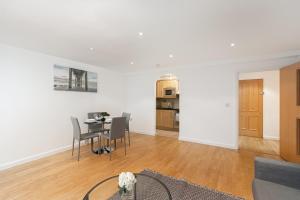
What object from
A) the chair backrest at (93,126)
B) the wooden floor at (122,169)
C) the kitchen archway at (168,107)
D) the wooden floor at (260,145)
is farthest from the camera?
the kitchen archway at (168,107)

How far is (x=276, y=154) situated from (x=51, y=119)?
18.0ft

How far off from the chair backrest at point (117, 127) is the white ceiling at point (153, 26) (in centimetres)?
156

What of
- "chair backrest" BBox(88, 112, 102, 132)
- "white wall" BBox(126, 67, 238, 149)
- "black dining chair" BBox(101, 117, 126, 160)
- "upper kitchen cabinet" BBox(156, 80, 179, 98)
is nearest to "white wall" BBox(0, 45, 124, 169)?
"chair backrest" BBox(88, 112, 102, 132)

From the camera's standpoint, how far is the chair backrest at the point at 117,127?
3.29 m

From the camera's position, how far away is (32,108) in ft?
10.4

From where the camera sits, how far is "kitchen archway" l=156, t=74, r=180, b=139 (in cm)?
622

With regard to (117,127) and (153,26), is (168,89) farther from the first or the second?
(153,26)

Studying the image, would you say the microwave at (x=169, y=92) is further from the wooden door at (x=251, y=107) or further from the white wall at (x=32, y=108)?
the white wall at (x=32, y=108)

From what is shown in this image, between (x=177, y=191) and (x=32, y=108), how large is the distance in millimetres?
3363

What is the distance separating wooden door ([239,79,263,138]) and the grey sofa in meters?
4.14

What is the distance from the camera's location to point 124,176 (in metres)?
1.31

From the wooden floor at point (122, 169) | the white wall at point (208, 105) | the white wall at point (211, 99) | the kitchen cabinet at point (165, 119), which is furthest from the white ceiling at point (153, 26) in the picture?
the kitchen cabinet at point (165, 119)

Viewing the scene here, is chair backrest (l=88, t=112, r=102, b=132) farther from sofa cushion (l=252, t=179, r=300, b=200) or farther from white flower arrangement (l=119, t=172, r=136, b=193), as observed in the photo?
sofa cushion (l=252, t=179, r=300, b=200)

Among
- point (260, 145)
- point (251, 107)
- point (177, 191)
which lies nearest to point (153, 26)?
point (177, 191)
